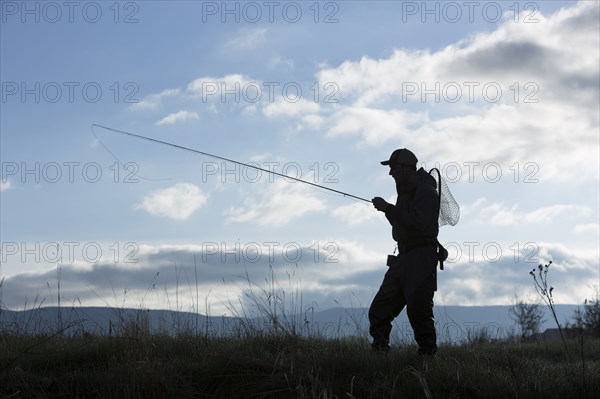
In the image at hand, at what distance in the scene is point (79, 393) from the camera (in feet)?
20.9

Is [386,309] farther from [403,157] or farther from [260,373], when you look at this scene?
[260,373]

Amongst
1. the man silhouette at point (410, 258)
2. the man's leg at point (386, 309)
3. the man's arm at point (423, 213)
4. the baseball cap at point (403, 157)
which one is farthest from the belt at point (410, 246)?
the baseball cap at point (403, 157)

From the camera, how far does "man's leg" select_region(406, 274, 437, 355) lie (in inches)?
310

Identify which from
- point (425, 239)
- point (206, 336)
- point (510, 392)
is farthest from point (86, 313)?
point (510, 392)

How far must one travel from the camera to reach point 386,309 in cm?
823

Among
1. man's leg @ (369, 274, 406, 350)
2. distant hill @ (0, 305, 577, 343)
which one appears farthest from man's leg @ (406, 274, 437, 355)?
distant hill @ (0, 305, 577, 343)

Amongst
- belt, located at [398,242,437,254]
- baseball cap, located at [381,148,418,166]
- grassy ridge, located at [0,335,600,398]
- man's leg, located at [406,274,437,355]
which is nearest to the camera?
grassy ridge, located at [0,335,600,398]

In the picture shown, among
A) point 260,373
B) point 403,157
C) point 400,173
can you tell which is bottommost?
point 260,373

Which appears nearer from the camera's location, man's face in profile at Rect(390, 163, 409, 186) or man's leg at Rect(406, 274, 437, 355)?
man's leg at Rect(406, 274, 437, 355)

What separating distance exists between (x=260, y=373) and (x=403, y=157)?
2884 mm

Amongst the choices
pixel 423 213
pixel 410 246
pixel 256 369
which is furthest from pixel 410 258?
pixel 256 369

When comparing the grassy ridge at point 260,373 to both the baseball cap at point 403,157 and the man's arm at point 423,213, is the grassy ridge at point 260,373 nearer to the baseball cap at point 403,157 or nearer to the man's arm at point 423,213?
the man's arm at point 423,213

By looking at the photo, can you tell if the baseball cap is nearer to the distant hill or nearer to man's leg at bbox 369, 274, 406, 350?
man's leg at bbox 369, 274, 406, 350

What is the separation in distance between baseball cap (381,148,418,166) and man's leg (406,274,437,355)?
1187mm
